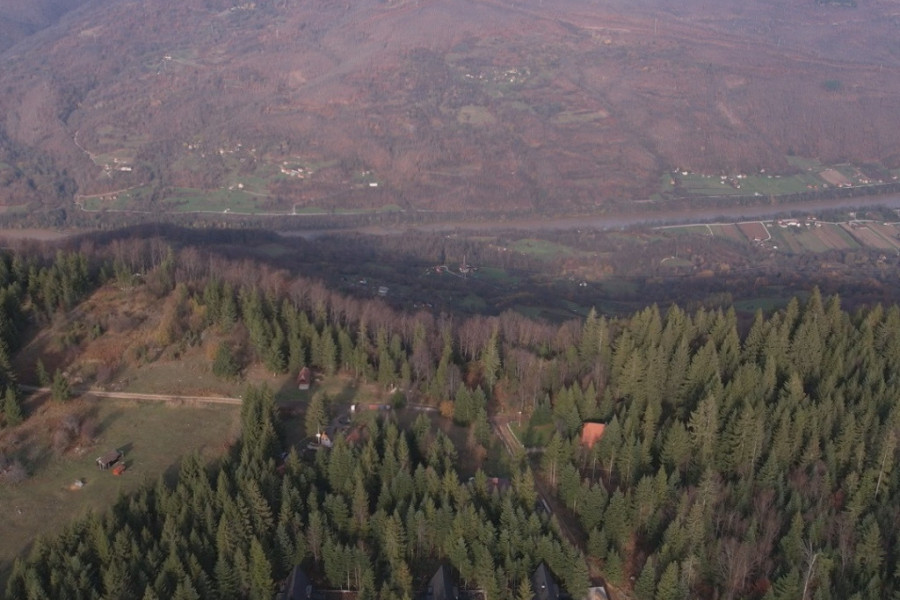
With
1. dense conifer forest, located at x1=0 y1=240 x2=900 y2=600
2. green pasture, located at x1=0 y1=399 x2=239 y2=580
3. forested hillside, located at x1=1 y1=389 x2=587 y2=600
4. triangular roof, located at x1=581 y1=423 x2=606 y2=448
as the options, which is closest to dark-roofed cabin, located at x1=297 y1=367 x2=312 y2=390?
dense conifer forest, located at x1=0 y1=240 x2=900 y2=600

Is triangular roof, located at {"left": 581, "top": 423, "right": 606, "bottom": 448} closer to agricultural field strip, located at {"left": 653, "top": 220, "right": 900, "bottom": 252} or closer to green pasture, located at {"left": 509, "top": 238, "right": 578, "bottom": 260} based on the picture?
green pasture, located at {"left": 509, "top": 238, "right": 578, "bottom": 260}

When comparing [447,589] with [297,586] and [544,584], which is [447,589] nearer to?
[544,584]

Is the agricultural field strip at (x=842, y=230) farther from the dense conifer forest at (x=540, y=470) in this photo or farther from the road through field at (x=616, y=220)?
the dense conifer forest at (x=540, y=470)

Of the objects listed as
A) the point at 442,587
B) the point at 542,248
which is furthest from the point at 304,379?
the point at 542,248

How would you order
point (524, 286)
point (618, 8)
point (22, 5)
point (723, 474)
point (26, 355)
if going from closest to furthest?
point (723, 474) → point (26, 355) → point (524, 286) → point (618, 8) → point (22, 5)

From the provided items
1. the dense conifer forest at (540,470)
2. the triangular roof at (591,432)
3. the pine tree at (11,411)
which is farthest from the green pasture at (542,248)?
the pine tree at (11,411)

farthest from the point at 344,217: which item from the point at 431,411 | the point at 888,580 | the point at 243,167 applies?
the point at 888,580

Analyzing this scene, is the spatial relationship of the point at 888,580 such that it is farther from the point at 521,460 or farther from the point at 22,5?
the point at 22,5
